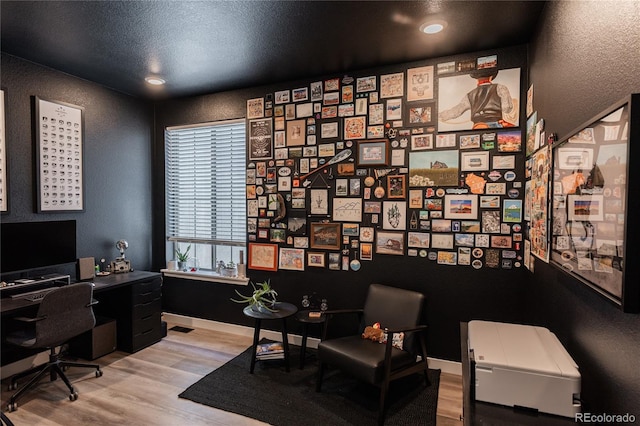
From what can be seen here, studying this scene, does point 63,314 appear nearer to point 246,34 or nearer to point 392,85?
point 246,34

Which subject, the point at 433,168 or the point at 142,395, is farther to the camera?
the point at 433,168

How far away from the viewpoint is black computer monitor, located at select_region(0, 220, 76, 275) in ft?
8.79

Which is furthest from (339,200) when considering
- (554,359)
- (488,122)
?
(554,359)

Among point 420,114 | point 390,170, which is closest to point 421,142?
point 420,114

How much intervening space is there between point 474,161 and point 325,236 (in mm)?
1467

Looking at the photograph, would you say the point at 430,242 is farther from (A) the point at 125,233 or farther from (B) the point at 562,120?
(A) the point at 125,233

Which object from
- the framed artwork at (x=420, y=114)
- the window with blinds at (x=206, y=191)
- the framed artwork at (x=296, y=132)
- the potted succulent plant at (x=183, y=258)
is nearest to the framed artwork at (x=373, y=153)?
the framed artwork at (x=420, y=114)

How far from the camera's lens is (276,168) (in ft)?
11.6

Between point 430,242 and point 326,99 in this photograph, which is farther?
point 326,99

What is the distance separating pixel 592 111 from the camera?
4.39ft

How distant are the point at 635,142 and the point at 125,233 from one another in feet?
14.0

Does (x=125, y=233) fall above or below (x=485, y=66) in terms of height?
below

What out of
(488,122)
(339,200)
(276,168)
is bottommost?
(339,200)

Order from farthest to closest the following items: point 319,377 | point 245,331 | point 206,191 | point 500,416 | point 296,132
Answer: point 206,191
point 245,331
point 296,132
point 319,377
point 500,416
